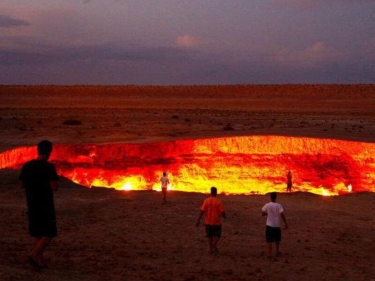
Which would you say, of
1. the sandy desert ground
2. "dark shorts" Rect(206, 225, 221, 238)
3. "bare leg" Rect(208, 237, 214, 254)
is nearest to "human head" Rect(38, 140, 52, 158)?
the sandy desert ground

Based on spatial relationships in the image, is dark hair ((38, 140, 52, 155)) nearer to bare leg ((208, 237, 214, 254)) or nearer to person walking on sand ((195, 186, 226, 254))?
person walking on sand ((195, 186, 226, 254))

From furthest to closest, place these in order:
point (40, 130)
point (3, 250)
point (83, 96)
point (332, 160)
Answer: point (83, 96) → point (40, 130) → point (332, 160) → point (3, 250)

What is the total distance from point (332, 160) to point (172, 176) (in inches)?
298

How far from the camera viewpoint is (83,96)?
105m

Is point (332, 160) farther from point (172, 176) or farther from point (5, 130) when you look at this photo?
point (5, 130)

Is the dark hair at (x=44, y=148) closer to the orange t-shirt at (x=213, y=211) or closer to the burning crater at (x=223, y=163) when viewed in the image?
the orange t-shirt at (x=213, y=211)

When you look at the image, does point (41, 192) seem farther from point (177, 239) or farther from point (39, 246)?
point (177, 239)

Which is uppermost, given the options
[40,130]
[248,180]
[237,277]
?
[40,130]

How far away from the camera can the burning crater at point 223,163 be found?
2706 centimetres

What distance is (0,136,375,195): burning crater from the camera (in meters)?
27.1

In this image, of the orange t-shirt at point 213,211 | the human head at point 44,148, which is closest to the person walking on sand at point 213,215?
the orange t-shirt at point 213,211

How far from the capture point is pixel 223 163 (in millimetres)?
28250

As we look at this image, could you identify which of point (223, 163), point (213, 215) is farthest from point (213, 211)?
point (223, 163)

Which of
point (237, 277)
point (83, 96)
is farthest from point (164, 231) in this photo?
point (83, 96)
